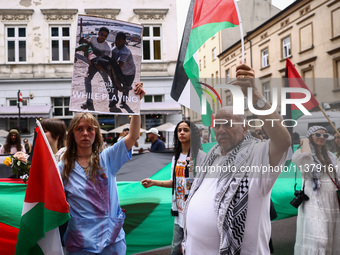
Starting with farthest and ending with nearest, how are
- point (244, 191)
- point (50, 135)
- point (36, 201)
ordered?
point (50, 135) → point (36, 201) → point (244, 191)

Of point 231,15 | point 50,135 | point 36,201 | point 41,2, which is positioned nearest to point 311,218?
point 231,15

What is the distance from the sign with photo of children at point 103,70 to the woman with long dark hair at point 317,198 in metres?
1.62

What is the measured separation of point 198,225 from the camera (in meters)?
2.24

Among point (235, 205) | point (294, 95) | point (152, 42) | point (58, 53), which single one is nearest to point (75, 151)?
point (235, 205)

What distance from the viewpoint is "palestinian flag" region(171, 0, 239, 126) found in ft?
7.73

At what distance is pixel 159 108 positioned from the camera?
20.8m

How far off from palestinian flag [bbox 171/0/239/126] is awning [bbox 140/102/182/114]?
17.7 metres

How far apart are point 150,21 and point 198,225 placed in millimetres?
20696

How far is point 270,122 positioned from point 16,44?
21926 millimetres

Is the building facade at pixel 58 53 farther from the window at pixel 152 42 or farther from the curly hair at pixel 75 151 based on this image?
the curly hair at pixel 75 151

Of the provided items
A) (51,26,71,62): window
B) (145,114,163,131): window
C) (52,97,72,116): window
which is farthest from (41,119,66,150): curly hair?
(51,26,71,62): window

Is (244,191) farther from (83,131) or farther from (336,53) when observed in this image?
(83,131)

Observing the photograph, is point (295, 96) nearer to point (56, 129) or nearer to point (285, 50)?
point (285, 50)

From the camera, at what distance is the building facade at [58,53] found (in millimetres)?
20938
